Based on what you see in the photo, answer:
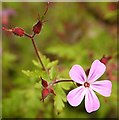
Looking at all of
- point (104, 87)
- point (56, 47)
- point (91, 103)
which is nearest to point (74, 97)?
point (91, 103)

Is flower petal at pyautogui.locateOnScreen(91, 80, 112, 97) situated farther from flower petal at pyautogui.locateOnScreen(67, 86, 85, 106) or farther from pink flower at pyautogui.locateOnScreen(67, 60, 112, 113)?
flower petal at pyautogui.locateOnScreen(67, 86, 85, 106)

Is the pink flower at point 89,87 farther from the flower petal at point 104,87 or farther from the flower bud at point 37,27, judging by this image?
the flower bud at point 37,27

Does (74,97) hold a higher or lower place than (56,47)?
lower

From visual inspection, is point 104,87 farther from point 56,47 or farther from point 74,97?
point 56,47

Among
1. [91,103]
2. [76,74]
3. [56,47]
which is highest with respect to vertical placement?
[56,47]

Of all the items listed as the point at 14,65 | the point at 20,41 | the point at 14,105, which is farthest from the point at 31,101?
the point at 20,41

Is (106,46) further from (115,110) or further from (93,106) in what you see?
(93,106)

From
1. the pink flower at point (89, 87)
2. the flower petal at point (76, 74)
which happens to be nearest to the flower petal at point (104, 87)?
the pink flower at point (89, 87)
